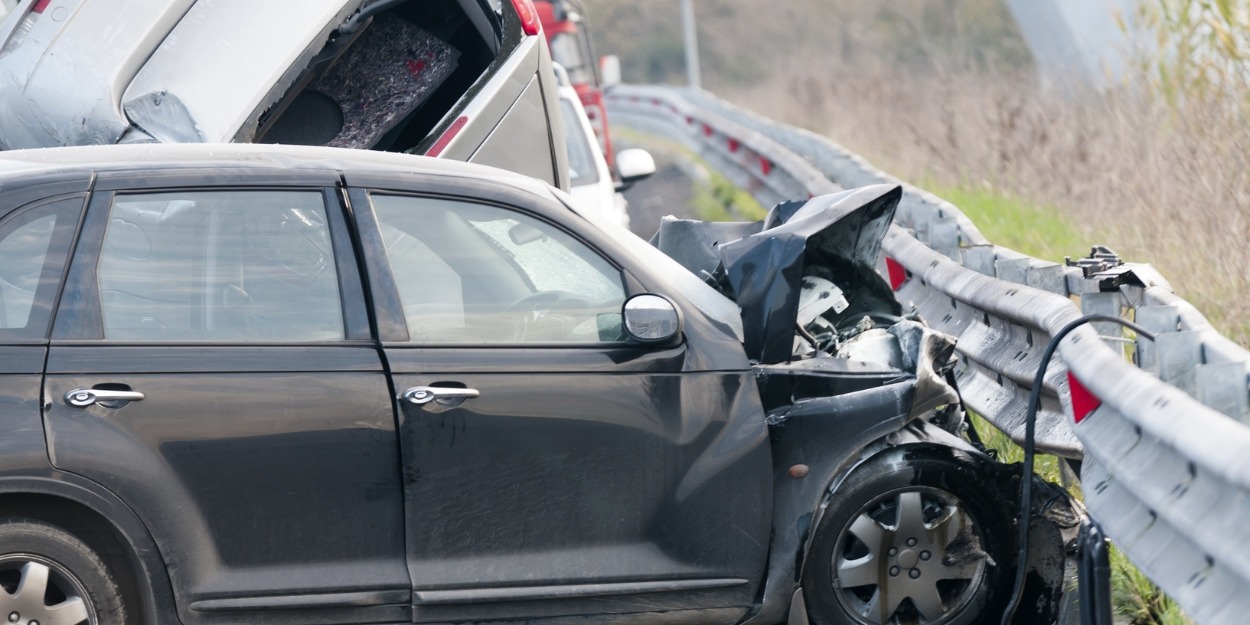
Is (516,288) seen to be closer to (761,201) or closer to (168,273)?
(168,273)

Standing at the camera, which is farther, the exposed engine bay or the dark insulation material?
the dark insulation material

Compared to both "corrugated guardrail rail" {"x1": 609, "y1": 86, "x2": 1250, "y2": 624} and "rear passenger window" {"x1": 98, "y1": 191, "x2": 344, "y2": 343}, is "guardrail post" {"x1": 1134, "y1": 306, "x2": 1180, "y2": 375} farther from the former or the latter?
"rear passenger window" {"x1": 98, "y1": 191, "x2": 344, "y2": 343}

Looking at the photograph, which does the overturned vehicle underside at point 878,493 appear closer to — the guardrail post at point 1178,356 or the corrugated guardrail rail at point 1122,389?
the corrugated guardrail rail at point 1122,389

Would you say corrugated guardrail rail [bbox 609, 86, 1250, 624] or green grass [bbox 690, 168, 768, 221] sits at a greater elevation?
green grass [bbox 690, 168, 768, 221]

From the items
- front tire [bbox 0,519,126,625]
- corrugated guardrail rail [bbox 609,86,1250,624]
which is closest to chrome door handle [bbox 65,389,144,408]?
front tire [bbox 0,519,126,625]

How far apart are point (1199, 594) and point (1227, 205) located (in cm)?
502

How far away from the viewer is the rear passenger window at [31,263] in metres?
4.36

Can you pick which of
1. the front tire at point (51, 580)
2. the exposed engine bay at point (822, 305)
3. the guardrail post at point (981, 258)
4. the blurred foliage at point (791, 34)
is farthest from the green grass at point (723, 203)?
the front tire at point (51, 580)

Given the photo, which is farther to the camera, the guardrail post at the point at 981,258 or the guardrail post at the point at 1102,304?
the guardrail post at the point at 981,258

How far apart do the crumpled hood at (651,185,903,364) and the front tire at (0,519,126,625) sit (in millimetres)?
2085

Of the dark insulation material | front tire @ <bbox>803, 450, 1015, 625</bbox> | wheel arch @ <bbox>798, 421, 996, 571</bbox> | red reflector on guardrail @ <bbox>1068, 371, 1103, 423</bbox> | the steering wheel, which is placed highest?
the dark insulation material

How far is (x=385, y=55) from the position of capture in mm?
8781

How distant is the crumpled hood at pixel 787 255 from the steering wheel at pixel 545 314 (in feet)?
2.03

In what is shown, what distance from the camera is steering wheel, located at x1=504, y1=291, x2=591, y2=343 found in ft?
15.7
